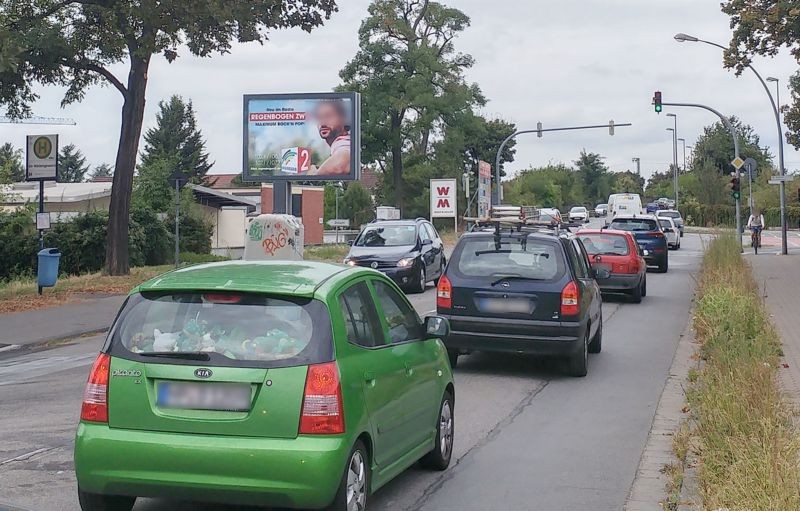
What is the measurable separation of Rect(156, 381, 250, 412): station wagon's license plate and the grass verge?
2.63m

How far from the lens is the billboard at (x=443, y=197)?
129 ft

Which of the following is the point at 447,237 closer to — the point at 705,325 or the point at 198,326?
the point at 705,325

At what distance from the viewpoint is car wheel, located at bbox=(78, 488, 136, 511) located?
18.1ft

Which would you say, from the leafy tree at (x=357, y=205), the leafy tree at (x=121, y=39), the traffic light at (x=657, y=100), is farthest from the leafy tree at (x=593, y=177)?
the leafy tree at (x=121, y=39)

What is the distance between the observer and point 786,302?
64.8ft

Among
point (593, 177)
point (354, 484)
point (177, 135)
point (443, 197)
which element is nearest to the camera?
point (354, 484)

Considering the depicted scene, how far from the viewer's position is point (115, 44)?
2400cm

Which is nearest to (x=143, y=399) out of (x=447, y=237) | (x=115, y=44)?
(x=115, y=44)

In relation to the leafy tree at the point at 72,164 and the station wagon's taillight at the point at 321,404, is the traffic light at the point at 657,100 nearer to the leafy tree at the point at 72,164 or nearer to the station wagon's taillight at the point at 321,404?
the station wagon's taillight at the point at 321,404

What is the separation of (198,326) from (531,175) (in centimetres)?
10088

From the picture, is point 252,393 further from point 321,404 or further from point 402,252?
point 402,252

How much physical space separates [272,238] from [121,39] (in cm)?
688

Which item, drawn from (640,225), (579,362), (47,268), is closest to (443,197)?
(640,225)

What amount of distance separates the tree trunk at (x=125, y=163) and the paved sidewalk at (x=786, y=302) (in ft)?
54.8
